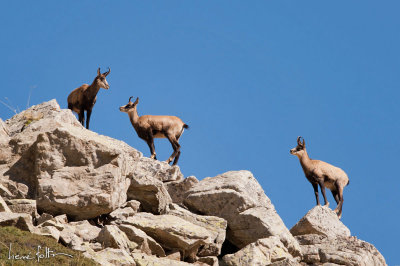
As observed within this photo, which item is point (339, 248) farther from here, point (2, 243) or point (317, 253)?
point (2, 243)

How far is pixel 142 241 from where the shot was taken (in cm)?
1298

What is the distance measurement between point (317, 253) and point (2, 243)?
8132 mm

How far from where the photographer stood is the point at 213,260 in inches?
554

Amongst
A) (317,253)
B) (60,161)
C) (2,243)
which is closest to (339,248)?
(317,253)

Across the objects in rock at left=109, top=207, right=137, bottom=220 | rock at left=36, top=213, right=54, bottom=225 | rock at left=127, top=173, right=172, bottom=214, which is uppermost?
rock at left=127, top=173, right=172, bottom=214

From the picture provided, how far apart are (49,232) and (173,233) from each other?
2.89 meters

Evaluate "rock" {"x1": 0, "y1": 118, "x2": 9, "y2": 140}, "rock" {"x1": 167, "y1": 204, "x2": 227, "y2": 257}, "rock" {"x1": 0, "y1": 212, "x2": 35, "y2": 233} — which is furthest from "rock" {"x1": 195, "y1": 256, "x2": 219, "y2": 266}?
"rock" {"x1": 0, "y1": 118, "x2": 9, "y2": 140}

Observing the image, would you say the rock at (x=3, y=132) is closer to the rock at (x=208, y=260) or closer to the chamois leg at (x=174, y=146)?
the rock at (x=208, y=260)

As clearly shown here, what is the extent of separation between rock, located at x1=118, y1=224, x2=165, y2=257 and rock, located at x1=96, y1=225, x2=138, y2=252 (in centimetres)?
18

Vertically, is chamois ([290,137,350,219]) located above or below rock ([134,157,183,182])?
above

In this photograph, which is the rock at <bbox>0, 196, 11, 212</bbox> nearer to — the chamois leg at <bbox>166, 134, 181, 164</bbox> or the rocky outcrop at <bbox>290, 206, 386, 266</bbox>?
the rocky outcrop at <bbox>290, 206, 386, 266</bbox>

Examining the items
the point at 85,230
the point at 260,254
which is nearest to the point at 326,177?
the point at 260,254

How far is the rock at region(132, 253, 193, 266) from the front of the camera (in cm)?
1222

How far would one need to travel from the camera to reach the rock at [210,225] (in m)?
14.2
